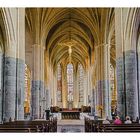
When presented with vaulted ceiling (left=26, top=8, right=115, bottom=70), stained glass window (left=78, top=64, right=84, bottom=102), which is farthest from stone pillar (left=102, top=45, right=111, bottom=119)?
stained glass window (left=78, top=64, right=84, bottom=102)

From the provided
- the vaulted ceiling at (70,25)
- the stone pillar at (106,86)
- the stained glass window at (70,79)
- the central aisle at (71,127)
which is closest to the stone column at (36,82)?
the vaulted ceiling at (70,25)

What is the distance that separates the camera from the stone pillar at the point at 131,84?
558 inches

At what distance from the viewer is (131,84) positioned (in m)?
14.3

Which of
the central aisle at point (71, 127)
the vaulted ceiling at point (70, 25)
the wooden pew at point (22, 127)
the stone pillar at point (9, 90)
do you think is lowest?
the central aisle at point (71, 127)

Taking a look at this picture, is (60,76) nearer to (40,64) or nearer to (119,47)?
(40,64)

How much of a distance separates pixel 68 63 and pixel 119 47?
30.7m

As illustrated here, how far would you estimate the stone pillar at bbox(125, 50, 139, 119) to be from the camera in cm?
1416

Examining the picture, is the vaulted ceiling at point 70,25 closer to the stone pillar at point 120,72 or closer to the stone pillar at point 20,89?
the stone pillar at point 120,72

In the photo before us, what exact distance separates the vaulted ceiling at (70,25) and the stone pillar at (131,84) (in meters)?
8.73

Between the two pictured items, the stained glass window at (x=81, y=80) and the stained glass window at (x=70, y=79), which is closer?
the stained glass window at (x=81, y=80)

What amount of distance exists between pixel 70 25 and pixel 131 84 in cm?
1961

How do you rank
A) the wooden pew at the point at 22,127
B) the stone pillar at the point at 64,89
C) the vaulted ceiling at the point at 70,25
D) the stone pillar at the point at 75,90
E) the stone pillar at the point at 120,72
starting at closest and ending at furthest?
1. the wooden pew at the point at 22,127
2. the stone pillar at the point at 120,72
3. the vaulted ceiling at the point at 70,25
4. the stone pillar at the point at 75,90
5. the stone pillar at the point at 64,89
